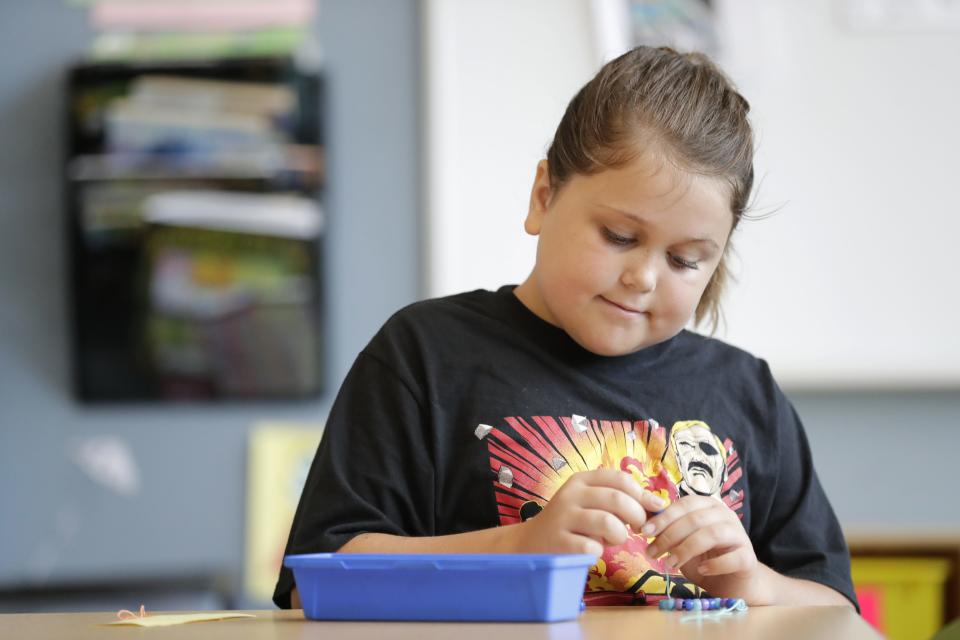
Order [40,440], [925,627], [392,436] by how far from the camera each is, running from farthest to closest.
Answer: [40,440], [925,627], [392,436]

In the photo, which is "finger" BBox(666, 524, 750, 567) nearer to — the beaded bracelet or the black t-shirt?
the beaded bracelet

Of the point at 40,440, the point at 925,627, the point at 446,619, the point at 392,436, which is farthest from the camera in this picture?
the point at 40,440

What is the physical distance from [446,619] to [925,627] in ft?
5.21

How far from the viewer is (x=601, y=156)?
992 millimetres

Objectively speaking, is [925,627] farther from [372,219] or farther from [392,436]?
[392,436]

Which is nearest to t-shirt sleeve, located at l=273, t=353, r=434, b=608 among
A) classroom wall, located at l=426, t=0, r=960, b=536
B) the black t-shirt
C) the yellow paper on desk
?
the black t-shirt

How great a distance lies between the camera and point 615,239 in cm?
98

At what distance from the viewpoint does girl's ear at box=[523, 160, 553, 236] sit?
1.08 metres

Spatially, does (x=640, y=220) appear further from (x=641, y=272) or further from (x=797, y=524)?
(x=797, y=524)

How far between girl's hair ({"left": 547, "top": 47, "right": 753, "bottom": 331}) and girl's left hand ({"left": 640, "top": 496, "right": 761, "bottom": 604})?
0.29 metres

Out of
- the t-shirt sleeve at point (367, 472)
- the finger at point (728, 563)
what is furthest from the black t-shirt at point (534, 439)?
the finger at point (728, 563)

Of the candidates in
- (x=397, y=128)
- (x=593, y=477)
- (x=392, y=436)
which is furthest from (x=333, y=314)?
(x=593, y=477)

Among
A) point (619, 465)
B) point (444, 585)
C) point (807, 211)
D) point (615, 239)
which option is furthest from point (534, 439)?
point (807, 211)

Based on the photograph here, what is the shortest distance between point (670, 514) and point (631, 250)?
0.82 feet
